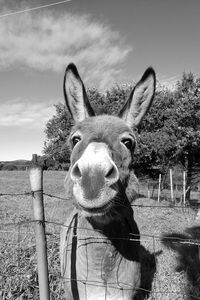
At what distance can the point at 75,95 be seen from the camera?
3.36m

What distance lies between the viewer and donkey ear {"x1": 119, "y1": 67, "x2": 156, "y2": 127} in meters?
3.30

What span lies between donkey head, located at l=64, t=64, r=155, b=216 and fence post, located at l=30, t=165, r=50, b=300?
338 millimetres

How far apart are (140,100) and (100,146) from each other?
4.47ft

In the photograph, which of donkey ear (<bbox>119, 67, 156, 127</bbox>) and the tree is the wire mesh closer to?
donkey ear (<bbox>119, 67, 156, 127</bbox>)

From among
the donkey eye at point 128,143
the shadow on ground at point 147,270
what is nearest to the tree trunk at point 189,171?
the shadow on ground at point 147,270

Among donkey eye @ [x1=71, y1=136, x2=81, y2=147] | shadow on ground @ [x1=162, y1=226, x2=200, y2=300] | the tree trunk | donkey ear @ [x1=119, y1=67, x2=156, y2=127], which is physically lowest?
shadow on ground @ [x1=162, y1=226, x2=200, y2=300]

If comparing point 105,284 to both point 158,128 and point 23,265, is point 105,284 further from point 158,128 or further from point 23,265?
point 158,128

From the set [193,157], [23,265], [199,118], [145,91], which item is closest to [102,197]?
[145,91]

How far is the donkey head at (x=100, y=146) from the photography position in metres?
2.12

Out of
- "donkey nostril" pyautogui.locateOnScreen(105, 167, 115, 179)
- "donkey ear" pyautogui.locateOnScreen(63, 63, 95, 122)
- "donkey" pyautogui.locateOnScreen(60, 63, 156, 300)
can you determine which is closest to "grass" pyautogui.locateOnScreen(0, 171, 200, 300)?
"donkey" pyautogui.locateOnScreen(60, 63, 156, 300)

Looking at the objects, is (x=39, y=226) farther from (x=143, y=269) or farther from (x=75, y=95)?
(x=143, y=269)

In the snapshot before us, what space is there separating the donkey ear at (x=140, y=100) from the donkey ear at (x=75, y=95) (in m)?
0.48

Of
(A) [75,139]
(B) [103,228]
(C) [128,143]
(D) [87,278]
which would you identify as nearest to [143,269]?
(D) [87,278]

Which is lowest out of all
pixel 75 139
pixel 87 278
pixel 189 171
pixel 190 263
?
pixel 190 263
